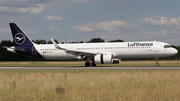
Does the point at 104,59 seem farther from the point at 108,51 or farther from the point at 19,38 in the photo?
the point at 19,38

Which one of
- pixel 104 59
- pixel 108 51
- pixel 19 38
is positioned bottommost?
pixel 104 59

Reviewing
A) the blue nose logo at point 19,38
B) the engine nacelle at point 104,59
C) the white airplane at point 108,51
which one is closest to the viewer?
the engine nacelle at point 104,59

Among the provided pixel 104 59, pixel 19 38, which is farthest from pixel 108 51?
pixel 19 38

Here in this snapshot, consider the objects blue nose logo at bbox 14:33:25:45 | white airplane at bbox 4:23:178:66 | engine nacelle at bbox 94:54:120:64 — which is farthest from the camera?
blue nose logo at bbox 14:33:25:45

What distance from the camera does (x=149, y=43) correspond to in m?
34.7

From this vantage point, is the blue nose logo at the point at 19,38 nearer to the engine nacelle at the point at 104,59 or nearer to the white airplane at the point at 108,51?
the white airplane at the point at 108,51

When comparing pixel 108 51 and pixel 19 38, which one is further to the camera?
pixel 19 38

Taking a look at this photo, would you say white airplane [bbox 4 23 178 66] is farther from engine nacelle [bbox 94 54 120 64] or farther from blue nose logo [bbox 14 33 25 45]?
blue nose logo [bbox 14 33 25 45]

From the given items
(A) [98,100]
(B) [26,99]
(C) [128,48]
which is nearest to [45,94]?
(B) [26,99]

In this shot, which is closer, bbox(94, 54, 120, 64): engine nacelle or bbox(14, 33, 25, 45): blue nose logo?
bbox(94, 54, 120, 64): engine nacelle

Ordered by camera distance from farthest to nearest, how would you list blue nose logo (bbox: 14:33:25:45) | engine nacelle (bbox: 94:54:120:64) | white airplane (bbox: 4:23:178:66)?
1. blue nose logo (bbox: 14:33:25:45)
2. white airplane (bbox: 4:23:178:66)
3. engine nacelle (bbox: 94:54:120:64)

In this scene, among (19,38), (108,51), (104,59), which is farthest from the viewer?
(19,38)

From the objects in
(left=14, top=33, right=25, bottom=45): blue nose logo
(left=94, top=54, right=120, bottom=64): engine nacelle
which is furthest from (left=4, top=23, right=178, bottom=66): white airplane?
(left=14, top=33, right=25, bottom=45): blue nose logo

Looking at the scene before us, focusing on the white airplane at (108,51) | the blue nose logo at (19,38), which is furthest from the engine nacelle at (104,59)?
the blue nose logo at (19,38)
